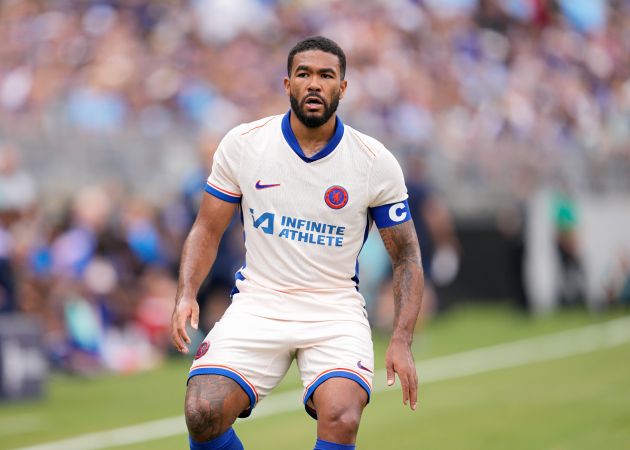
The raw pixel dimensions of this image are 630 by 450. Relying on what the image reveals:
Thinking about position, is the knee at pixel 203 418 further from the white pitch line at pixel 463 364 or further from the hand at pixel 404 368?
the white pitch line at pixel 463 364

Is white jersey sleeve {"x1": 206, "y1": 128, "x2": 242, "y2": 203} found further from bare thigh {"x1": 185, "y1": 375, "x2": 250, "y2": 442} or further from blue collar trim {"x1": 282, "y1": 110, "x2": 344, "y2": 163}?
bare thigh {"x1": 185, "y1": 375, "x2": 250, "y2": 442}

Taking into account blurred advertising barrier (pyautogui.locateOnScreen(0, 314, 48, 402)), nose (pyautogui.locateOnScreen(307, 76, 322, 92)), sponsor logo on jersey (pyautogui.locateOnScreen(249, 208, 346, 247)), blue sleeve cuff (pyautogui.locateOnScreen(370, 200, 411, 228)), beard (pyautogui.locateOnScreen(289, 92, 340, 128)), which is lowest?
blurred advertising barrier (pyautogui.locateOnScreen(0, 314, 48, 402))

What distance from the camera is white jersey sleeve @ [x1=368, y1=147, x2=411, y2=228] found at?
6.22 metres

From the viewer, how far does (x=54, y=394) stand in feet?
42.9

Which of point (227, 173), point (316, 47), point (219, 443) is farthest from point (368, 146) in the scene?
point (219, 443)

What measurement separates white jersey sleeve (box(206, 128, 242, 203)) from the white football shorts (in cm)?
61

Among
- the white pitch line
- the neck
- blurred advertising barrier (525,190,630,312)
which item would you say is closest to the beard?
the neck

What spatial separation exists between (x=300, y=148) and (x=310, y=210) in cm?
32

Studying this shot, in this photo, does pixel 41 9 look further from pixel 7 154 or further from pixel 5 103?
pixel 7 154

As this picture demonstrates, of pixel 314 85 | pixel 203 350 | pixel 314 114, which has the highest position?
pixel 314 85

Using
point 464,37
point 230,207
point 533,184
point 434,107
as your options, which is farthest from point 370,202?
point 464,37

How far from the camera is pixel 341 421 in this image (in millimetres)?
5766

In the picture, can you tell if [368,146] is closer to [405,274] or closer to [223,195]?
[405,274]

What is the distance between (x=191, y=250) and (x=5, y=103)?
14.1m
